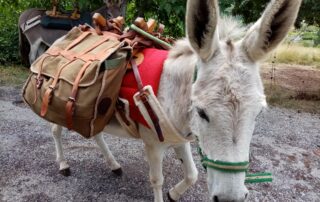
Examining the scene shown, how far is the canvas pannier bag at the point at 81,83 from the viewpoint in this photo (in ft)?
8.38

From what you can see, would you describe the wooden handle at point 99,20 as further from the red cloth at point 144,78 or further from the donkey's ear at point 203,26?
the donkey's ear at point 203,26

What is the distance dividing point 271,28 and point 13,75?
26.9 ft

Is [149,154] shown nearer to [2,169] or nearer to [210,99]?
[210,99]

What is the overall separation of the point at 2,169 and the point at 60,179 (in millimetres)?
723

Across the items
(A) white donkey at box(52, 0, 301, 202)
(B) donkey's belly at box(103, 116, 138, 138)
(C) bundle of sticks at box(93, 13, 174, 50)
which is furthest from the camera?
(B) donkey's belly at box(103, 116, 138, 138)

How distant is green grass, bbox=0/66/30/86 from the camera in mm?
8156

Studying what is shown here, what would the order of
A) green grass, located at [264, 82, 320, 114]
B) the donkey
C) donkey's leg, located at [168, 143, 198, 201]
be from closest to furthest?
donkey's leg, located at [168, 143, 198, 201], the donkey, green grass, located at [264, 82, 320, 114]

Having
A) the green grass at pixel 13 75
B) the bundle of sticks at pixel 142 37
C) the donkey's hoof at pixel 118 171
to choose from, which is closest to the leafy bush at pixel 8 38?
the green grass at pixel 13 75

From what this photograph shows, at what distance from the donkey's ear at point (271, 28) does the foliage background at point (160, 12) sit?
Result: 2.99m

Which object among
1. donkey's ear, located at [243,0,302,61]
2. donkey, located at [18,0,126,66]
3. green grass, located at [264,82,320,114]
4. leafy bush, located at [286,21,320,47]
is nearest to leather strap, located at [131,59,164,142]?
donkey's ear, located at [243,0,302,61]

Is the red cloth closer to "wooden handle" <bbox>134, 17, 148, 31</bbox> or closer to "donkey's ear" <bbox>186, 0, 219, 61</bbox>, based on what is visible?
"wooden handle" <bbox>134, 17, 148, 31</bbox>

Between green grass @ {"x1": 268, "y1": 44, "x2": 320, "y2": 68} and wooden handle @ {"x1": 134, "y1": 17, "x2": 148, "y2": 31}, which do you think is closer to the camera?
wooden handle @ {"x1": 134, "y1": 17, "x2": 148, "y2": 31}

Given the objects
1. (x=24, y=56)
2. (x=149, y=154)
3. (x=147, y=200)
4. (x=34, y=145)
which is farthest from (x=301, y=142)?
(x=24, y=56)

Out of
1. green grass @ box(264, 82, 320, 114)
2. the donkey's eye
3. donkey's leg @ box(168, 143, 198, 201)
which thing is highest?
the donkey's eye
